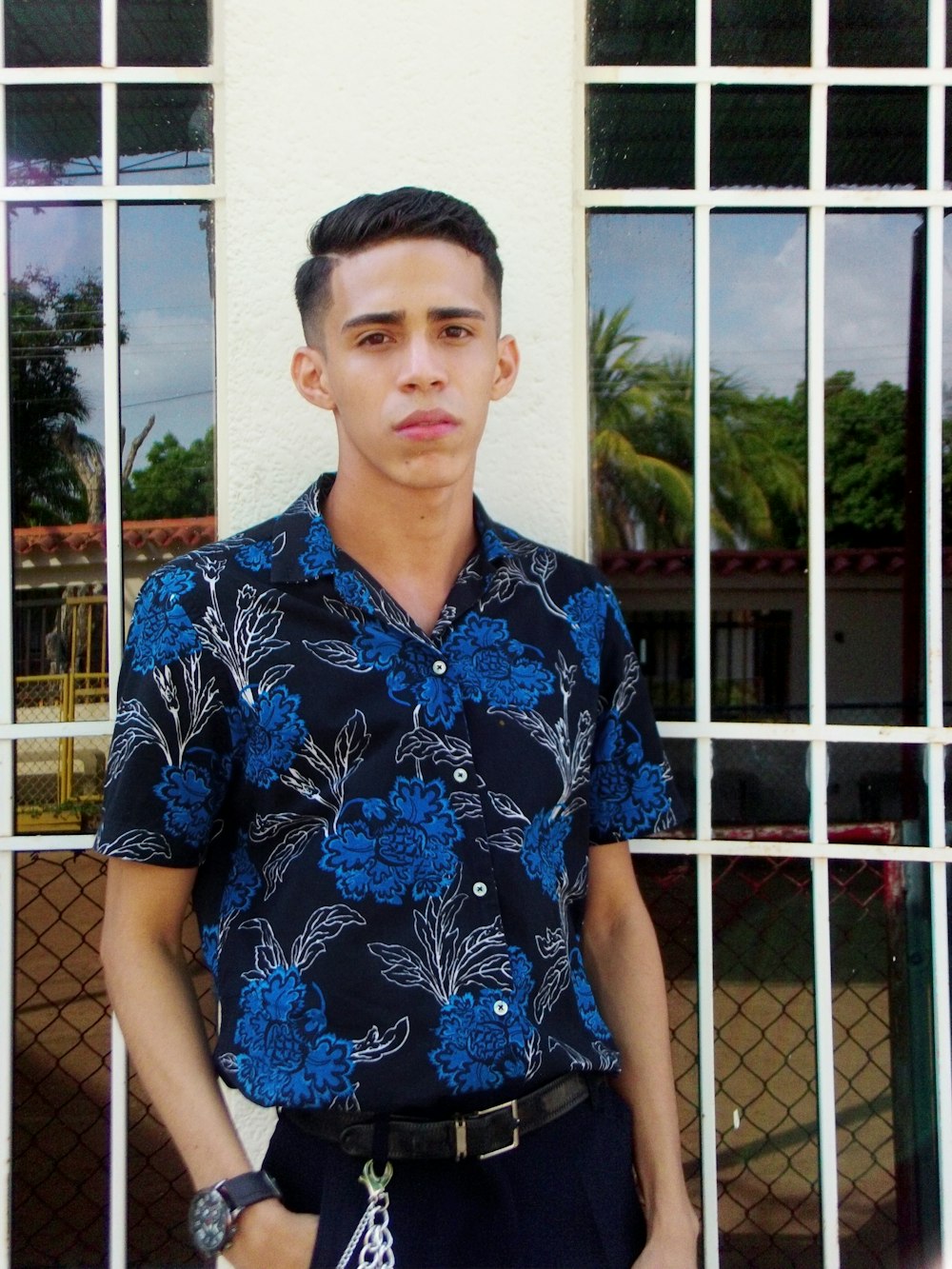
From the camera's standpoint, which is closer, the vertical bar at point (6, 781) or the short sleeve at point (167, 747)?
the short sleeve at point (167, 747)

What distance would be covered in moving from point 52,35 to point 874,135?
1625 mm

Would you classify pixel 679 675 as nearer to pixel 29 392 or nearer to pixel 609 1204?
pixel 609 1204

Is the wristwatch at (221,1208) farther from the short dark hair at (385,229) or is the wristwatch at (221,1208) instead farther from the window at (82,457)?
the short dark hair at (385,229)

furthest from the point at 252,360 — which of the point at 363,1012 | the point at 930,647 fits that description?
the point at 930,647

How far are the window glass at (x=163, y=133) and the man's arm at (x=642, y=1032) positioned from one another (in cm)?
154

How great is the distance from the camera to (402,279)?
1.59 meters

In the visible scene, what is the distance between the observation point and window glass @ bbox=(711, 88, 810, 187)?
2.12 meters

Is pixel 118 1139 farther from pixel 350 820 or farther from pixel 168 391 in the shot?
pixel 168 391

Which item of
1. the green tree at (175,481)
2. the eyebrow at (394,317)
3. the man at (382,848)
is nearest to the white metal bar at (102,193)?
the green tree at (175,481)

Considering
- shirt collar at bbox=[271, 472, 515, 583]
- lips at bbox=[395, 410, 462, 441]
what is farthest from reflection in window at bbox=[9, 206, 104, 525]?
lips at bbox=[395, 410, 462, 441]

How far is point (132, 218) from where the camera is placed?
2.13 metres

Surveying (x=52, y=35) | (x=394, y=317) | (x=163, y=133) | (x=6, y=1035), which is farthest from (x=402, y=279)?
(x=6, y=1035)

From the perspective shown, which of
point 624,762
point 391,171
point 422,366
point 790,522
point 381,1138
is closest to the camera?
point 381,1138

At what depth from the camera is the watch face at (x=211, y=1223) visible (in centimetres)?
144
